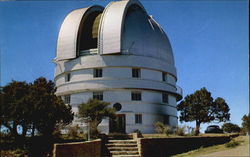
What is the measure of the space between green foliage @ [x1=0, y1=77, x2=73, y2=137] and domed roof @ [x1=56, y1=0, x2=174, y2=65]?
13.3m

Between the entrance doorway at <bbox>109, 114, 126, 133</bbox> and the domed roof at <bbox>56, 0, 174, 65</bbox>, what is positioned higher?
the domed roof at <bbox>56, 0, 174, 65</bbox>

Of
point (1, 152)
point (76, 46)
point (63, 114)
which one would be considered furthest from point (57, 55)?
point (1, 152)

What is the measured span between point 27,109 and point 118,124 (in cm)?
1411

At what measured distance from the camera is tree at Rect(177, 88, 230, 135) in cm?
3447

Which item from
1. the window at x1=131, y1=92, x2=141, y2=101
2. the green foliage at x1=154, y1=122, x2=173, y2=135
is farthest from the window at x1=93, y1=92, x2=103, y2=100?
the green foliage at x1=154, y1=122, x2=173, y2=135

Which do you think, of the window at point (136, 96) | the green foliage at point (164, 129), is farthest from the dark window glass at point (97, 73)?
the green foliage at point (164, 129)

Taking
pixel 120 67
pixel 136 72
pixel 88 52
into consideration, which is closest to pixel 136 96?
pixel 136 72

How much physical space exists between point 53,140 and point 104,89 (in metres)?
12.3

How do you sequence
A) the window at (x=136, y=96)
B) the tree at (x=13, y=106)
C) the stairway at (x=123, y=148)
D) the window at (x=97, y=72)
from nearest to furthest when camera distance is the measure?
the tree at (x=13, y=106) < the stairway at (x=123, y=148) < the window at (x=136, y=96) < the window at (x=97, y=72)

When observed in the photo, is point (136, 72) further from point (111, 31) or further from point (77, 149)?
point (77, 149)

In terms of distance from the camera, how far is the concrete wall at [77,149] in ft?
41.1

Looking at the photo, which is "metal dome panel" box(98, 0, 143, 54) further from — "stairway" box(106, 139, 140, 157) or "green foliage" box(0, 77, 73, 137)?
"stairway" box(106, 139, 140, 157)

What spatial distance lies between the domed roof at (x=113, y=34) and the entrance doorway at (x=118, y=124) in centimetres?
653

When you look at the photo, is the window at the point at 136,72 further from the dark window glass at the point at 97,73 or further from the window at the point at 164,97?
the window at the point at 164,97
